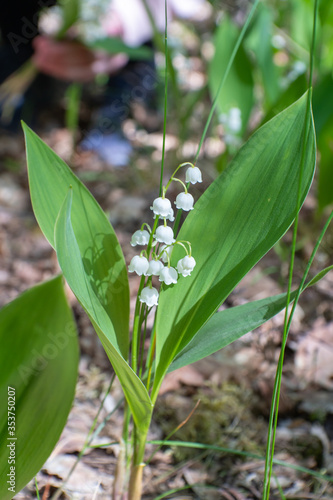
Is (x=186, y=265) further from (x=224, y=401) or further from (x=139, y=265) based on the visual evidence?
(x=224, y=401)

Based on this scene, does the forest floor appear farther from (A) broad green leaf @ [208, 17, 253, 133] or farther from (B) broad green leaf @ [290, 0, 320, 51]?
(B) broad green leaf @ [290, 0, 320, 51]

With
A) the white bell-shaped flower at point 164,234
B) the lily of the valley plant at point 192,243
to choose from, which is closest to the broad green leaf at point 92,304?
the lily of the valley plant at point 192,243

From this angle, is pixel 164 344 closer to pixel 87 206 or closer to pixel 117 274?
pixel 117 274

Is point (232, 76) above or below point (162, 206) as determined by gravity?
above

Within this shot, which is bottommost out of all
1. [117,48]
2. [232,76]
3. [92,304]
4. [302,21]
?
[92,304]

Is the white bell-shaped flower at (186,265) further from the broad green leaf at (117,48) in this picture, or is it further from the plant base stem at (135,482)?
the broad green leaf at (117,48)

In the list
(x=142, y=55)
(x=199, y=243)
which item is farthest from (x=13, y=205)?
(x=199, y=243)

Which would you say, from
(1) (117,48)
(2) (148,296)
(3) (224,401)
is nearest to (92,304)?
(2) (148,296)
